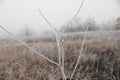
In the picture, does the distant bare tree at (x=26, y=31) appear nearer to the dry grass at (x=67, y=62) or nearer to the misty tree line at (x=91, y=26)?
the misty tree line at (x=91, y=26)

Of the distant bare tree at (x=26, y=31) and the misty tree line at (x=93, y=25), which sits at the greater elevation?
the misty tree line at (x=93, y=25)

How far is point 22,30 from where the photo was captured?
16.6ft

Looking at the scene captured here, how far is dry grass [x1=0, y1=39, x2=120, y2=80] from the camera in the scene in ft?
8.73

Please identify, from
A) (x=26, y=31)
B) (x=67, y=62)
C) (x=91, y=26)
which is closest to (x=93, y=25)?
(x=91, y=26)

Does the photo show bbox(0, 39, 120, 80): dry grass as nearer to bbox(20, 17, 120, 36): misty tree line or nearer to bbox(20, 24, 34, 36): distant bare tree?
bbox(20, 17, 120, 36): misty tree line

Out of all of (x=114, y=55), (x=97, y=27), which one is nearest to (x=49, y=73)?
(x=114, y=55)

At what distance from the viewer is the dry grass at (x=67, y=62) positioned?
266 cm

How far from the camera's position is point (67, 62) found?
296 cm

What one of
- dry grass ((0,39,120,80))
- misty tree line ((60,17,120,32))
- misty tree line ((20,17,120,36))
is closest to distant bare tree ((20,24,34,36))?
misty tree line ((20,17,120,36))

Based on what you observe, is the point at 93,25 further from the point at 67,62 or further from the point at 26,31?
the point at 67,62

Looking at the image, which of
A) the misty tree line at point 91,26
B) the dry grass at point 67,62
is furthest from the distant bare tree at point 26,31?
the dry grass at point 67,62

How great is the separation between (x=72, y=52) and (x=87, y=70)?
0.35 m

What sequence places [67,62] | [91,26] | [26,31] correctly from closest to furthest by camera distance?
[67,62] → [91,26] → [26,31]

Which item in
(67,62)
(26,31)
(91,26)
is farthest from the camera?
(26,31)
